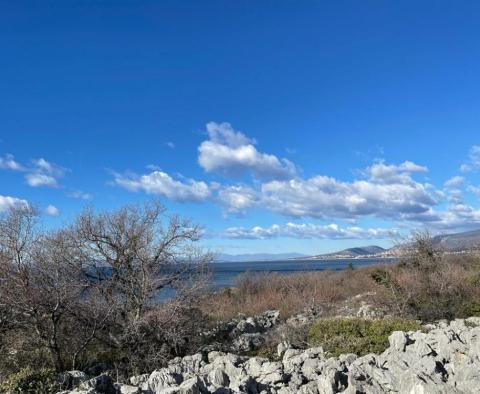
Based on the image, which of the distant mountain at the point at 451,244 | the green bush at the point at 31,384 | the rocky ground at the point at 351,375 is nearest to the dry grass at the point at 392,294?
the distant mountain at the point at 451,244

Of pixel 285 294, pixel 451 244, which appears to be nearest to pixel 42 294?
pixel 285 294

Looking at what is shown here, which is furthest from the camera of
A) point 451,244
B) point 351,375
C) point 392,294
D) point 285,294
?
point 451,244

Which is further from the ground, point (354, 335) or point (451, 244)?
point (451, 244)

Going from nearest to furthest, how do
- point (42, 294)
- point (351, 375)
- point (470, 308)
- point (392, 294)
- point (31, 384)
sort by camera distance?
point (351, 375) < point (31, 384) < point (42, 294) < point (470, 308) < point (392, 294)

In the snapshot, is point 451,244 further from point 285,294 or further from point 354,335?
point 354,335

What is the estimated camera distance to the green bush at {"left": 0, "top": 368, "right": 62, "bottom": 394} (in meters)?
8.87

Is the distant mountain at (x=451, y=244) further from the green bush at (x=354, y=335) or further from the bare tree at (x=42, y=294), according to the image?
the bare tree at (x=42, y=294)

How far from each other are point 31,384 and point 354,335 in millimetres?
8853

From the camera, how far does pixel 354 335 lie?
14.1 meters

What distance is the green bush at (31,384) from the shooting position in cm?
887

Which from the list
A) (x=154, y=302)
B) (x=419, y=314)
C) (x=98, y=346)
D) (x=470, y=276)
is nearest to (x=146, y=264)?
(x=154, y=302)

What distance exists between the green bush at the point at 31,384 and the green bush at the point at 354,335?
7022 mm

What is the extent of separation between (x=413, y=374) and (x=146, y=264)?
10.6m

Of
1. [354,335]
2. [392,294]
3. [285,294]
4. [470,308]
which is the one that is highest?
[392,294]
